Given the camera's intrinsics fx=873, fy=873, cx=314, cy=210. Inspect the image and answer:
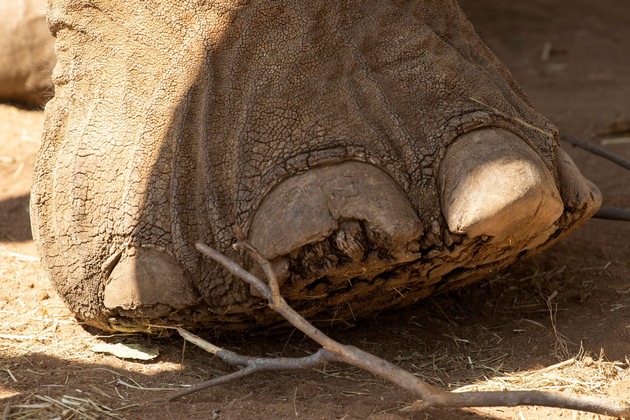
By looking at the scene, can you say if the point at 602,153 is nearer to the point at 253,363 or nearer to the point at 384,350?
the point at 384,350

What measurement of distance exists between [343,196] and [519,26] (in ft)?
19.4

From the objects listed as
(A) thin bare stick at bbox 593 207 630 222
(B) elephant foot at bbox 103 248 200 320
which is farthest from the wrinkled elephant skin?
(A) thin bare stick at bbox 593 207 630 222

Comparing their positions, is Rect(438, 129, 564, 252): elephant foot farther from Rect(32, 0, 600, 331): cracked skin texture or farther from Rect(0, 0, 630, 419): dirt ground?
Rect(0, 0, 630, 419): dirt ground

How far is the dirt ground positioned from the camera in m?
2.52

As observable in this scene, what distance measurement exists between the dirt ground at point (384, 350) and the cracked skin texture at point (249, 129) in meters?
0.19

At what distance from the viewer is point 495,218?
248 cm

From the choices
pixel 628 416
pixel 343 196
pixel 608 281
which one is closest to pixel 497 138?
pixel 343 196

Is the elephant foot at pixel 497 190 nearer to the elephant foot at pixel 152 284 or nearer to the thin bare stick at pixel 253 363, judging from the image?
the thin bare stick at pixel 253 363

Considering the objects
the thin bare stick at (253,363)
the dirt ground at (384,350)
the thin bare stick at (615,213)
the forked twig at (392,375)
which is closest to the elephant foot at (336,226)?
the forked twig at (392,375)

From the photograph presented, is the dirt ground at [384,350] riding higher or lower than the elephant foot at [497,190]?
lower

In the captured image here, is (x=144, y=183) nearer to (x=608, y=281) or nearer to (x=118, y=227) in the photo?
(x=118, y=227)

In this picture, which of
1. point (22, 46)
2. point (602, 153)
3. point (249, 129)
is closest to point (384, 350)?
point (249, 129)

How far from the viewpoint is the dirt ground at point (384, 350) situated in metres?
2.52

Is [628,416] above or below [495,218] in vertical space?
below
